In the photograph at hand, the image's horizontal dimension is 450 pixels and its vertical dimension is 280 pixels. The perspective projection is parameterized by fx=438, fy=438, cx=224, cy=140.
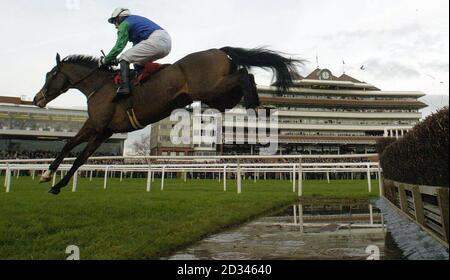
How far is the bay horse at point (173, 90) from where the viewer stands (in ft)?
12.1

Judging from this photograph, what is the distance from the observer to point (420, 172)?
4.73 m

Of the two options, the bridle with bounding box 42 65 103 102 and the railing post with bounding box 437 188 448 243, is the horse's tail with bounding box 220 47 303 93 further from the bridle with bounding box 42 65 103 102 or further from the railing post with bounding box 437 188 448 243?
the railing post with bounding box 437 188 448 243

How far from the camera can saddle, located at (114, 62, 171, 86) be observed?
3.85m

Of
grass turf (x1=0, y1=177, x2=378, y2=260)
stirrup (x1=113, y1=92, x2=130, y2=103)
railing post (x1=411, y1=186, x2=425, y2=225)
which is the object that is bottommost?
grass turf (x1=0, y1=177, x2=378, y2=260)

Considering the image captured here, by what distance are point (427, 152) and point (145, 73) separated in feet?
8.79

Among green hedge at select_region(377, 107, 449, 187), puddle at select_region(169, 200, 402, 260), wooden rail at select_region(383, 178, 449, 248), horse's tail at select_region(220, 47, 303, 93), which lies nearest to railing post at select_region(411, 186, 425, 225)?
wooden rail at select_region(383, 178, 449, 248)

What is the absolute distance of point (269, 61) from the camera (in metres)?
4.04

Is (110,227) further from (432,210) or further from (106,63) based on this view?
(432,210)

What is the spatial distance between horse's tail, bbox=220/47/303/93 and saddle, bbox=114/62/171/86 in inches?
26.0

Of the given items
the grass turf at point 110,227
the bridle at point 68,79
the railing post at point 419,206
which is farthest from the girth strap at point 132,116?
the railing post at point 419,206

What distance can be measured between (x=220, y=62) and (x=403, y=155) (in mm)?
3052

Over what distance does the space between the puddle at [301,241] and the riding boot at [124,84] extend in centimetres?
145

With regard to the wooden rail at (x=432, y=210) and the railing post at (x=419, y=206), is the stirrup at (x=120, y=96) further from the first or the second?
the railing post at (x=419, y=206)

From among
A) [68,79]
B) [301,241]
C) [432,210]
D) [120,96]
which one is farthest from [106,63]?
[432,210]
